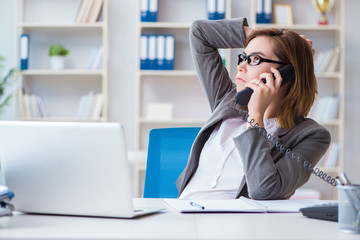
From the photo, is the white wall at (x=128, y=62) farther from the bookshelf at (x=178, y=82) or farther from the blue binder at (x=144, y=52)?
the blue binder at (x=144, y=52)

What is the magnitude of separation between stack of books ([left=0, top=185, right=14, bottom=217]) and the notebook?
0.40 meters

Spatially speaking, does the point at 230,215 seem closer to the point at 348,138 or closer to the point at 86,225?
the point at 86,225

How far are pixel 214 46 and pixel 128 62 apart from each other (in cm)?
260

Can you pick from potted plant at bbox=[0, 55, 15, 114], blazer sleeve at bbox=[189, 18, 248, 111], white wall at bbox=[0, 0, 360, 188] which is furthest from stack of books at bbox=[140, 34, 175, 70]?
blazer sleeve at bbox=[189, 18, 248, 111]

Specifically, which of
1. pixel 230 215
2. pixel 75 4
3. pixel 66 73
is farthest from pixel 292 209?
pixel 75 4

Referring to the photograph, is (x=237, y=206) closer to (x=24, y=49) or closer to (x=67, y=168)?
(x=67, y=168)

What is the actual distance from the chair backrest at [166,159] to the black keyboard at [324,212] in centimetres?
91

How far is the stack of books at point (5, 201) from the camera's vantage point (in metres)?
1.19

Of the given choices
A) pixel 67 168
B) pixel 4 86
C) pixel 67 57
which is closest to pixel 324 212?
pixel 67 168

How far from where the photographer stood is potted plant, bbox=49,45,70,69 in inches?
176

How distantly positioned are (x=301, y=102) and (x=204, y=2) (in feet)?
9.86

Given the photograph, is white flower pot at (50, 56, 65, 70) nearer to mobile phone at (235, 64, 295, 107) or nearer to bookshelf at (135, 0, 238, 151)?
bookshelf at (135, 0, 238, 151)

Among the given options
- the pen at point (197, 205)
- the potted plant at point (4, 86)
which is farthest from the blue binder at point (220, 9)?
the pen at point (197, 205)

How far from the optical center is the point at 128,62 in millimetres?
4645
